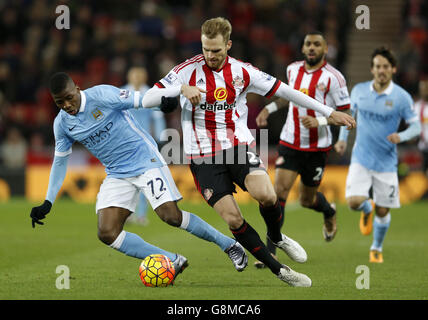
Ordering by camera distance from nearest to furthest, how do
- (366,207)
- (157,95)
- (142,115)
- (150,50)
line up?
(157,95) < (366,207) < (142,115) < (150,50)

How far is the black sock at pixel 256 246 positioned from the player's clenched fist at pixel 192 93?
1153mm

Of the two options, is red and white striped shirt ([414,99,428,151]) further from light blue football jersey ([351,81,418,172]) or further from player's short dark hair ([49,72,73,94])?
player's short dark hair ([49,72,73,94])

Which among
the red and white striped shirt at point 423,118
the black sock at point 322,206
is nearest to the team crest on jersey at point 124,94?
the black sock at point 322,206

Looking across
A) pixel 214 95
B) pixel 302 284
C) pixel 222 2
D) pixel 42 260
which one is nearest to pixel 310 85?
pixel 214 95

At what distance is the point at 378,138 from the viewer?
28.1ft

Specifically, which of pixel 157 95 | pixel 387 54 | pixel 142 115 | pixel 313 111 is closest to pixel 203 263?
pixel 313 111

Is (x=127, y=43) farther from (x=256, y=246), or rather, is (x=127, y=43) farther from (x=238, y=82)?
(x=256, y=246)

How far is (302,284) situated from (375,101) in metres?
2.98

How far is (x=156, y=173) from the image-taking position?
679cm

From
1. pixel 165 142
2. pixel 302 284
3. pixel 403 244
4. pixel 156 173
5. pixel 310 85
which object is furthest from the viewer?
pixel 165 142

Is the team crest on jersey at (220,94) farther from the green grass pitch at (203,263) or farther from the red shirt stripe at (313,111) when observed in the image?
the red shirt stripe at (313,111)

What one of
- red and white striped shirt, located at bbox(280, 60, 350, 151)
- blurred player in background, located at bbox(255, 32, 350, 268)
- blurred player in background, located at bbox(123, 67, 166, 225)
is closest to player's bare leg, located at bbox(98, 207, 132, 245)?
blurred player in background, located at bbox(255, 32, 350, 268)

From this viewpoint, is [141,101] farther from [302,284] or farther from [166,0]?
[166,0]

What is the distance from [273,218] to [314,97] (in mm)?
1906
